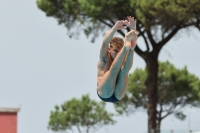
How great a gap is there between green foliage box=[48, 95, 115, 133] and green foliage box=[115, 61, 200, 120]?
25.2 feet

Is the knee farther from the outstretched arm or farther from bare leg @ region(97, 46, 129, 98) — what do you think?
the outstretched arm

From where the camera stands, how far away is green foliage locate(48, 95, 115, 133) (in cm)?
4784

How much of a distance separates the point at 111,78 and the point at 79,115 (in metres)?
41.8

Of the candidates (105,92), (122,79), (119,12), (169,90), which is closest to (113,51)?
(122,79)

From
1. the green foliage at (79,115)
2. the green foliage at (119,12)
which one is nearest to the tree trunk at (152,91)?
the green foliage at (119,12)

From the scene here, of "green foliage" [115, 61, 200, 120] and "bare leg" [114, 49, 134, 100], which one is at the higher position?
"green foliage" [115, 61, 200, 120]

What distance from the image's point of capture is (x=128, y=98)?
3981 centimetres

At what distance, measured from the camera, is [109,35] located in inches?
282

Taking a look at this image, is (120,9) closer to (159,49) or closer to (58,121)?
(159,49)

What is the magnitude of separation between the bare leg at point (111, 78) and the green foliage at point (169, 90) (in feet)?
100

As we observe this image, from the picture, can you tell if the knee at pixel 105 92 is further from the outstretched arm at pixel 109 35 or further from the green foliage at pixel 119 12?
the green foliage at pixel 119 12

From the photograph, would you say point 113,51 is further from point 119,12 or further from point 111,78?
point 119,12

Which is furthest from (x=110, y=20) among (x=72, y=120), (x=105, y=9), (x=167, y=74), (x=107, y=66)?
(x=107, y=66)

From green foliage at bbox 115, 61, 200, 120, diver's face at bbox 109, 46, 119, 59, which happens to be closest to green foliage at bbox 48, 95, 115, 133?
green foliage at bbox 115, 61, 200, 120
